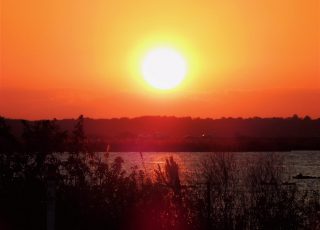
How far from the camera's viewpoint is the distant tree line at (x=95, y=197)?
496 inches

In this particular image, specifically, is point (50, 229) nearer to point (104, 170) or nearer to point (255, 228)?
point (104, 170)

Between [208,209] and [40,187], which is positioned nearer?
[40,187]

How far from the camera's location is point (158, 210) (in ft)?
42.7

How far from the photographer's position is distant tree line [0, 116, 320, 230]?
41.3 feet

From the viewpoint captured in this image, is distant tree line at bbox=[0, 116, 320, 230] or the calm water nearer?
distant tree line at bbox=[0, 116, 320, 230]

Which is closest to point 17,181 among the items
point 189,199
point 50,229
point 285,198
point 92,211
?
point 92,211

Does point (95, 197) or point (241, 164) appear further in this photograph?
point (241, 164)

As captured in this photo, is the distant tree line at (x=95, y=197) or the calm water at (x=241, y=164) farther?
the calm water at (x=241, y=164)

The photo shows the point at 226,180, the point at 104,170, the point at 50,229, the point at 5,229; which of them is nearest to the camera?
the point at 50,229

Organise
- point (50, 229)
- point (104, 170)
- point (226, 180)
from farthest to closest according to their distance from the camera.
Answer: point (226, 180), point (104, 170), point (50, 229)

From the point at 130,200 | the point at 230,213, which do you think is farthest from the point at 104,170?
the point at 230,213

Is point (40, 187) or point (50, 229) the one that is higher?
point (40, 187)

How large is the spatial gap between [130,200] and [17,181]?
82.8 inches

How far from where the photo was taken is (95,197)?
12906mm
